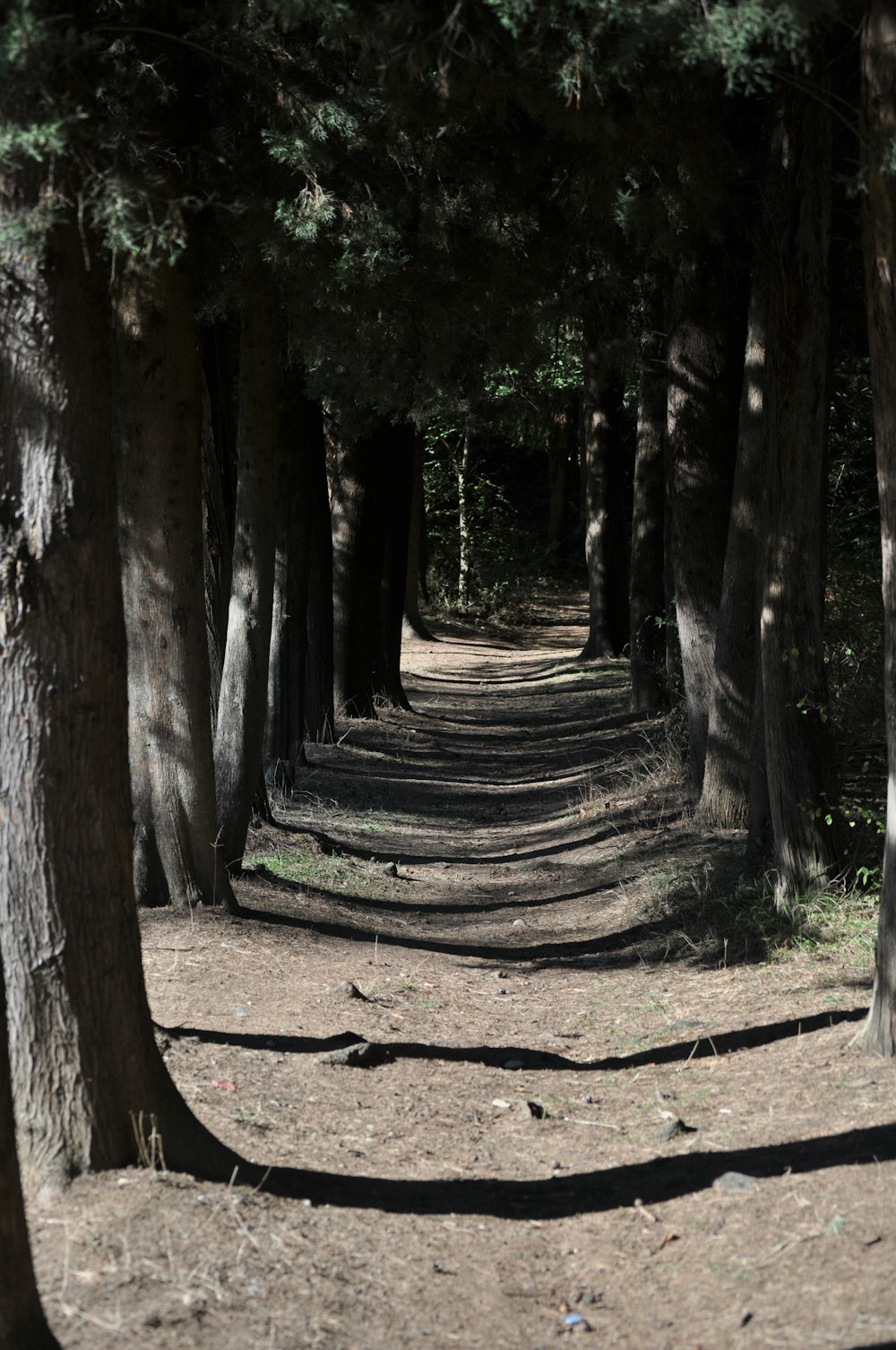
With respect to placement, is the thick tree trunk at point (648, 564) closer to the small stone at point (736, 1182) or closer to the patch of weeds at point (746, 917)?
the patch of weeds at point (746, 917)

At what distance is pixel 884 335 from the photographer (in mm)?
5391

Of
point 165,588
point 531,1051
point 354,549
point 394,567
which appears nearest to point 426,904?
point 531,1051

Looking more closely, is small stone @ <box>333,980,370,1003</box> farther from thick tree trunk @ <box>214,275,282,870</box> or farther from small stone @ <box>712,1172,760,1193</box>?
small stone @ <box>712,1172,760,1193</box>

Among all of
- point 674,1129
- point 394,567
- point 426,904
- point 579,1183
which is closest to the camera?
point 579,1183

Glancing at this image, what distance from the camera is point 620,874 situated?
10.2 metres

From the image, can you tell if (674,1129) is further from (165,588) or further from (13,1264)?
(165,588)

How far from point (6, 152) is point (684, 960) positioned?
238 inches

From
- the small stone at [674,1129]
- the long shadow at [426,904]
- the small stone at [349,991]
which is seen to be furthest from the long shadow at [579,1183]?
the long shadow at [426,904]

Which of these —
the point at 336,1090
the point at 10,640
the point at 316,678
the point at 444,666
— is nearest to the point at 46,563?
the point at 10,640

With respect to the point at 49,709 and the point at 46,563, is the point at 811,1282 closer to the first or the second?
the point at 49,709

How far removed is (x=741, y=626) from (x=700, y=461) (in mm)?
1641

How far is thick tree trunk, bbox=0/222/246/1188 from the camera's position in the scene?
4129 millimetres

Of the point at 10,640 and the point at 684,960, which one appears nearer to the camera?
the point at 10,640

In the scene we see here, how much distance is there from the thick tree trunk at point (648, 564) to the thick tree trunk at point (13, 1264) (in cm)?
1307
